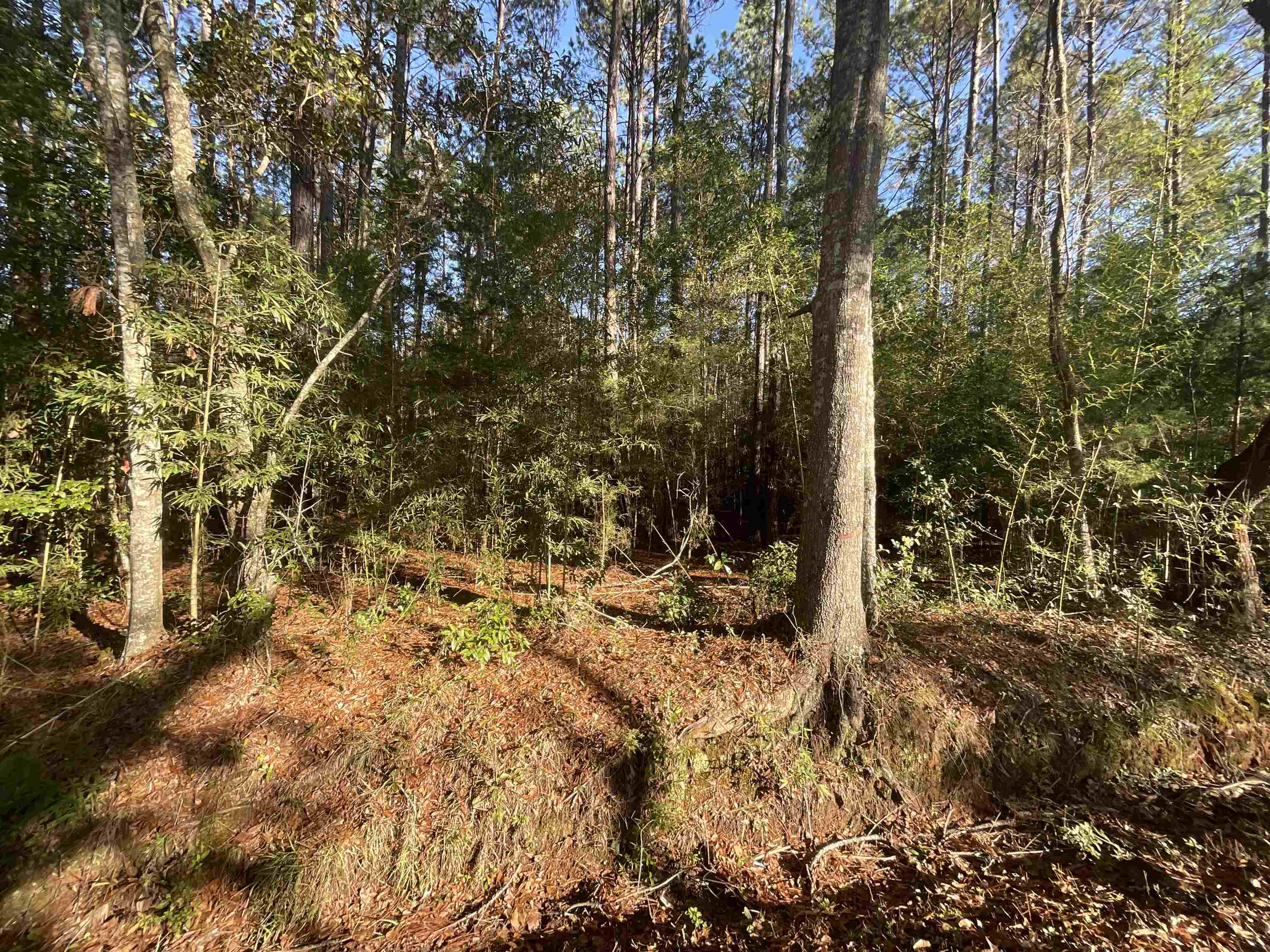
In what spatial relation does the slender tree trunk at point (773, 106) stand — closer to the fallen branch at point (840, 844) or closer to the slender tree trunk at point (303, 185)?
the slender tree trunk at point (303, 185)

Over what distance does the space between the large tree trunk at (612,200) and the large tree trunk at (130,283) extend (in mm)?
5091

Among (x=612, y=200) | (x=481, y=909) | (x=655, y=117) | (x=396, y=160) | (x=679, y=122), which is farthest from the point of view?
(x=655, y=117)

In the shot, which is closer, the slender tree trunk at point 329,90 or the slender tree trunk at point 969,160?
the slender tree trunk at point 329,90

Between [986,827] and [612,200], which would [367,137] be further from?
[986,827]

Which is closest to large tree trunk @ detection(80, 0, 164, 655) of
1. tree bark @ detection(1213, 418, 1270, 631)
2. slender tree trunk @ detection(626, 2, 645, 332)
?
slender tree trunk @ detection(626, 2, 645, 332)

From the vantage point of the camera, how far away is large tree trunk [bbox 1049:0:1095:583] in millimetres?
5832

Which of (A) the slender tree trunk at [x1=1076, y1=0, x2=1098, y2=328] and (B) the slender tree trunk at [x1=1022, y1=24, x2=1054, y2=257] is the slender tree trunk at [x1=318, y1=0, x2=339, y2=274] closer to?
(B) the slender tree trunk at [x1=1022, y1=24, x2=1054, y2=257]

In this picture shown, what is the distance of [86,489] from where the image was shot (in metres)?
3.95

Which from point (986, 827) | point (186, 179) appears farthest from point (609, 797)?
point (186, 179)

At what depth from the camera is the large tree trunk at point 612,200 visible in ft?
26.7

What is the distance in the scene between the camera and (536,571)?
6.31 meters

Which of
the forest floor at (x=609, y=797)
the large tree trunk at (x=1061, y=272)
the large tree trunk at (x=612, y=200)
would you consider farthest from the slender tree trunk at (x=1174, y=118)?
the large tree trunk at (x=612, y=200)

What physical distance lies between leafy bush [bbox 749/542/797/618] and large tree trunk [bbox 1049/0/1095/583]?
144 inches

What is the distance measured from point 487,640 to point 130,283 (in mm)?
3818
